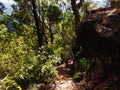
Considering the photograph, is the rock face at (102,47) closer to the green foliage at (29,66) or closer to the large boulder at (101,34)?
the large boulder at (101,34)

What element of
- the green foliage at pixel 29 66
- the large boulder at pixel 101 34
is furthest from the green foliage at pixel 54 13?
the large boulder at pixel 101 34

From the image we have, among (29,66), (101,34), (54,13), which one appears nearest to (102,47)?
(101,34)

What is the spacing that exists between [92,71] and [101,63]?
1.65 feet

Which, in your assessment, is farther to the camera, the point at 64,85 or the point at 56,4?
the point at 56,4

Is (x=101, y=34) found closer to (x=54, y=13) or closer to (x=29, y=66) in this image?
(x=29, y=66)

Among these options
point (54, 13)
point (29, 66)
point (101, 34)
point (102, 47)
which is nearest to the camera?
point (101, 34)

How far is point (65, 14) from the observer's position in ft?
91.9

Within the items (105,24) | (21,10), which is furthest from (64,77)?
(21,10)

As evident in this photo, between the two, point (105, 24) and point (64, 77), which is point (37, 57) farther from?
point (105, 24)

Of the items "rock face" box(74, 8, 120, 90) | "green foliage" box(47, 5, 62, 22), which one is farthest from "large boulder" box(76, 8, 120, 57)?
"green foliage" box(47, 5, 62, 22)

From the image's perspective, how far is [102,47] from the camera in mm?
10531

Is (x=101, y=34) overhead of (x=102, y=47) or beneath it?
overhead

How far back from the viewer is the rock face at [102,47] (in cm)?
878

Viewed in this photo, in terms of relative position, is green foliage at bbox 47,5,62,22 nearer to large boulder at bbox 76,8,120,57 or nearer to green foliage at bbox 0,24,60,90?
green foliage at bbox 0,24,60,90
